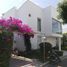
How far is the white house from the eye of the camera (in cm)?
2489

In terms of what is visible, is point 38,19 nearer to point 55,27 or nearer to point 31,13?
point 31,13

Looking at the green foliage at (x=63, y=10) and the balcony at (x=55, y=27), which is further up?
the green foliage at (x=63, y=10)

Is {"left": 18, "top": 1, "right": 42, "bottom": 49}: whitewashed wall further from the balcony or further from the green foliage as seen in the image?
the green foliage

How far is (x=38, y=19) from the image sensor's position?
2727cm

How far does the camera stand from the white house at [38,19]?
980 inches

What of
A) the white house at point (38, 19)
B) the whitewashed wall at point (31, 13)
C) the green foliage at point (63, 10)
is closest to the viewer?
the green foliage at point (63, 10)

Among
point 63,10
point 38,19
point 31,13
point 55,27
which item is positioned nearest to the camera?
point 63,10

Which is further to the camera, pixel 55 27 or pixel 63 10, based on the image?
pixel 55 27

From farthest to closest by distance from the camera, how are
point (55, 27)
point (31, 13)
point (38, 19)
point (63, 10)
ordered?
point (55, 27) → point (38, 19) → point (31, 13) → point (63, 10)

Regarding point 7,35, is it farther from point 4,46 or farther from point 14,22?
point 14,22

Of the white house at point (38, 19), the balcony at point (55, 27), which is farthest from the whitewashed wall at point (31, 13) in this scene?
the balcony at point (55, 27)

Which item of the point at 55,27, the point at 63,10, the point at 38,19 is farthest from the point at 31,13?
the point at 63,10

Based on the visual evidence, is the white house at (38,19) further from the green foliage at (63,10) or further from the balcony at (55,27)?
the green foliage at (63,10)

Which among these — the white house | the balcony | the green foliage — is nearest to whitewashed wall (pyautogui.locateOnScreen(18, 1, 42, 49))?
the white house
